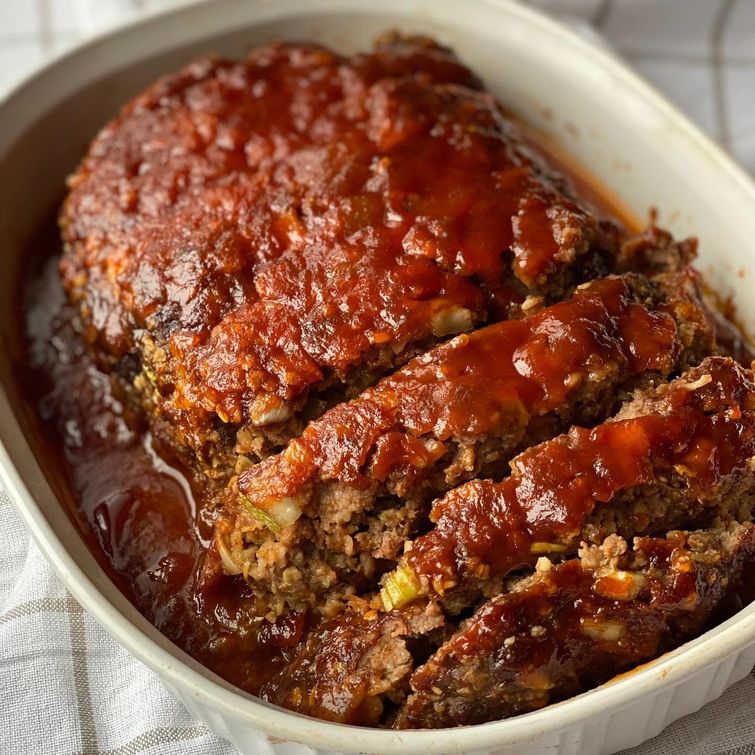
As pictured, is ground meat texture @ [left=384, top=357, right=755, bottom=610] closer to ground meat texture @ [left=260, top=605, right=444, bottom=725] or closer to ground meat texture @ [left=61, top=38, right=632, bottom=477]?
ground meat texture @ [left=260, top=605, right=444, bottom=725]

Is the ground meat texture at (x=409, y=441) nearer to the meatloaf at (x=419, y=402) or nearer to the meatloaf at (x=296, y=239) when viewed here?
the meatloaf at (x=419, y=402)

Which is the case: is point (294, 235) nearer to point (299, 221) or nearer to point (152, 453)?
point (299, 221)

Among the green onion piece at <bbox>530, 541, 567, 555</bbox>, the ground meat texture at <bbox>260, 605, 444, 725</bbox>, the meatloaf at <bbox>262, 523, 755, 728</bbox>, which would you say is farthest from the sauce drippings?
the green onion piece at <bbox>530, 541, 567, 555</bbox>

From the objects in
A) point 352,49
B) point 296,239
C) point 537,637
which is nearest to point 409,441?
point 537,637

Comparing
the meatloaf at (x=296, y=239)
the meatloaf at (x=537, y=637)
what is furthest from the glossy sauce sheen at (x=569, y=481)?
the meatloaf at (x=296, y=239)

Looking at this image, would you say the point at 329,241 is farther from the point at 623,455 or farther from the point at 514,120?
the point at 514,120
